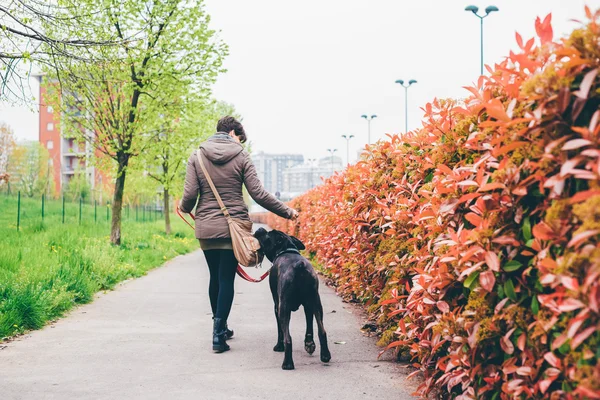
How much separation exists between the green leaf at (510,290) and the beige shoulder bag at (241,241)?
9.92ft

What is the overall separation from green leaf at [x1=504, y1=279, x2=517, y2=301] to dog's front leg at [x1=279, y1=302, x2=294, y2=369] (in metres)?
2.37

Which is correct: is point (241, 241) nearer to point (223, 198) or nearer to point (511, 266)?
point (223, 198)

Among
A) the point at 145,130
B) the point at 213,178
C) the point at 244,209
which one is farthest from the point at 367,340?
the point at 145,130

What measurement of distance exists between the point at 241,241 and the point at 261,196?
0.49 metres

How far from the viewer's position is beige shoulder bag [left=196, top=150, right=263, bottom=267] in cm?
523

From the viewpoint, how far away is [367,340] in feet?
A: 18.7

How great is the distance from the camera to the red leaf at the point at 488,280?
8.54 feet

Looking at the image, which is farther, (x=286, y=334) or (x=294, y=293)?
(x=294, y=293)

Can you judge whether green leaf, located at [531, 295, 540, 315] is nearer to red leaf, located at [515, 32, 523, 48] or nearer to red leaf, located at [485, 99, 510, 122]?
red leaf, located at [485, 99, 510, 122]

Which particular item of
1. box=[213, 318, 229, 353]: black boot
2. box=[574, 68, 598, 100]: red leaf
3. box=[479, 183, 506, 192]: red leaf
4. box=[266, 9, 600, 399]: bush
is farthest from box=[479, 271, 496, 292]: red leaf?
box=[213, 318, 229, 353]: black boot

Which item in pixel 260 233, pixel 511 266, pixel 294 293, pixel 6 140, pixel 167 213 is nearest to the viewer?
pixel 511 266

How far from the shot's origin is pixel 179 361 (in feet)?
15.9

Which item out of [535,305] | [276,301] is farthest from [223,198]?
[535,305]

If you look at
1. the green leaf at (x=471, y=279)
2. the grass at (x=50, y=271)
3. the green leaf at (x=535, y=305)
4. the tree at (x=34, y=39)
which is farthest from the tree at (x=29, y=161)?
the green leaf at (x=535, y=305)
